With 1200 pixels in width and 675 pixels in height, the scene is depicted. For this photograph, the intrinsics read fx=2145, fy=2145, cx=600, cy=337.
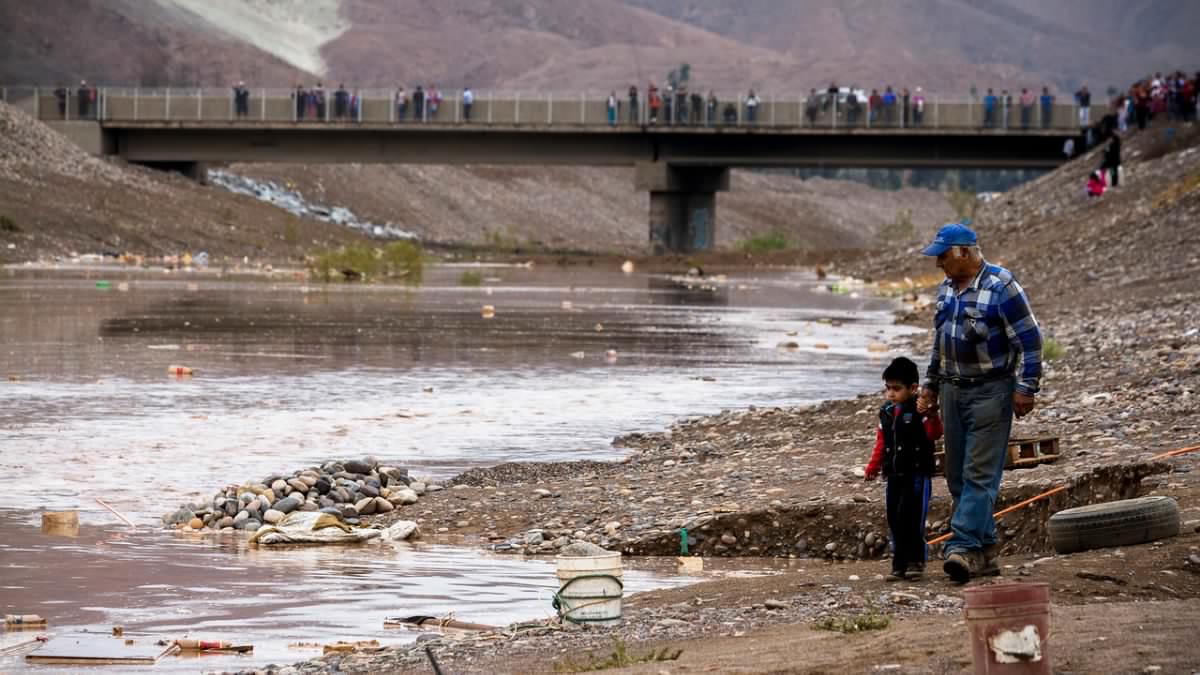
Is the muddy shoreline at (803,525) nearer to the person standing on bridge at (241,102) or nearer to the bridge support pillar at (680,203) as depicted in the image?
the bridge support pillar at (680,203)

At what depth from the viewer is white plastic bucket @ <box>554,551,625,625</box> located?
11672 millimetres

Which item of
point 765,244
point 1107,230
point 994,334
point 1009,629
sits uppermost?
point 765,244

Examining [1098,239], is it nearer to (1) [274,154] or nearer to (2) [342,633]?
(2) [342,633]

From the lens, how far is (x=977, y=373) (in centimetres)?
1186

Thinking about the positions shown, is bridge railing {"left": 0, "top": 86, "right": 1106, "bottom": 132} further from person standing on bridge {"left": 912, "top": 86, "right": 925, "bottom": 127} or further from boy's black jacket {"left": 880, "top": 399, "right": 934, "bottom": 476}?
boy's black jacket {"left": 880, "top": 399, "right": 934, "bottom": 476}

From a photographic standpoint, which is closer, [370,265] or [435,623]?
[435,623]

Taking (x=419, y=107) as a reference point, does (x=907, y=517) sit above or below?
below

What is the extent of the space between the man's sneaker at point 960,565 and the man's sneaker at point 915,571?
0.19 m

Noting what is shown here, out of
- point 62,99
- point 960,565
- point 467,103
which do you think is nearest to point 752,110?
point 467,103

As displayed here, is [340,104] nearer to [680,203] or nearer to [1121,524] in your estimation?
[680,203]

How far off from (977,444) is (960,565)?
678mm

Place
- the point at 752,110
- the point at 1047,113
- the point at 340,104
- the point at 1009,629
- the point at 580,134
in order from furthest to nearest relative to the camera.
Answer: the point at 580,134
the point at 340,104
the point at 752,110
the point at 1047,113
the point at 1009,629

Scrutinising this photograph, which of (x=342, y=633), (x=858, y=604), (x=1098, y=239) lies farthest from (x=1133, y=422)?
(x=1098, y=239)

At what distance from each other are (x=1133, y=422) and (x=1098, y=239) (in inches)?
1241
